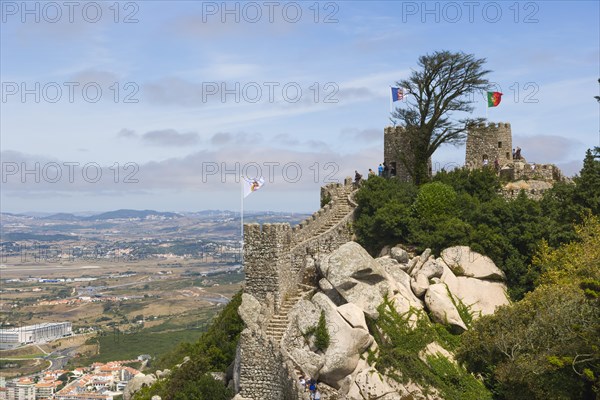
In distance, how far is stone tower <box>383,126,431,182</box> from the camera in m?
38.9

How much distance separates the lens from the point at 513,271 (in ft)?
93.7

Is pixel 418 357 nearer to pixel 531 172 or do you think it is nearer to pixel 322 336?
pixel 322 336

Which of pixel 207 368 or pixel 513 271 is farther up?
pixel 513 271

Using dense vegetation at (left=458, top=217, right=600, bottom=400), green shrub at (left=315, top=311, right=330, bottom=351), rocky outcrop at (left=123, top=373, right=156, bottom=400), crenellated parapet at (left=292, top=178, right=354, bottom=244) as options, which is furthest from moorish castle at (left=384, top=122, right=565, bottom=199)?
rocky outcrop at (left=123, top=373, right=156, bottom=400)

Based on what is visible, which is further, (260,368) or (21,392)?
(21,392)

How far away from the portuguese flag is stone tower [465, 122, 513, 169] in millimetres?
1127

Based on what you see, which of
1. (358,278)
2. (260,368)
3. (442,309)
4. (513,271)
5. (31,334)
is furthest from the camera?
(31,334)

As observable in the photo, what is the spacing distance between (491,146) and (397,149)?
5.44m

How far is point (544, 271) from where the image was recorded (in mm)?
27734

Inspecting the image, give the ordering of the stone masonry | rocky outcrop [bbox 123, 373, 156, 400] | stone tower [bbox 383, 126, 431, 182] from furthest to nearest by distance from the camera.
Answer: stone tower [bbox 383, 126, 431, 182]
rocky outcrop [bbox 123, 373, 156, 400]
the stone masonry

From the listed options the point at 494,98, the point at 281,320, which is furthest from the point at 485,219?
the point at 494,98

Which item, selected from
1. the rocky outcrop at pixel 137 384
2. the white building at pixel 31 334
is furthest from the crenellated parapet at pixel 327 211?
the white building at pixel 31 334

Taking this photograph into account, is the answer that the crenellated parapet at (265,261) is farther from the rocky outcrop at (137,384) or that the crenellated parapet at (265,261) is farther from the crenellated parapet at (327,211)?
the rocky outcrop at (137,384)

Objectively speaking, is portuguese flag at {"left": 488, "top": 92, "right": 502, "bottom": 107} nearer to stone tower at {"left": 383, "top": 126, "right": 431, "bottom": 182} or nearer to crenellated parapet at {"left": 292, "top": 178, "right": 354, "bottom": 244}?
stone tower at {"left": 383, "top": 126, "right": 431, "bottom": 182}
